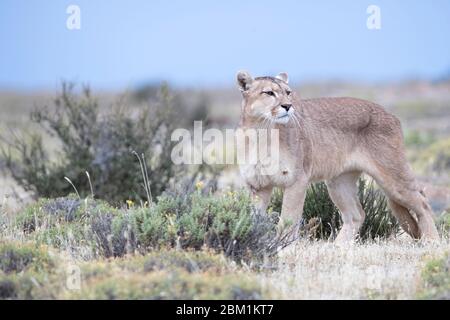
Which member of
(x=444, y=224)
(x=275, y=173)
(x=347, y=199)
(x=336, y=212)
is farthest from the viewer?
(x=336, y=212)

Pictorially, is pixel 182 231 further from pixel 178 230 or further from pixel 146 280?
pixel 146 280

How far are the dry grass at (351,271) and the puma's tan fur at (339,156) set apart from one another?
976 mm

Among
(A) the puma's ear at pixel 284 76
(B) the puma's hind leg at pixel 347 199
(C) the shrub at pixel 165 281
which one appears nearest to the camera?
(C) the shrub at pixel 165 281

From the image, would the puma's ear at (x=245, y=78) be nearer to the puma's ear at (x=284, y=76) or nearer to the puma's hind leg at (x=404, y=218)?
the puma's ear at (x=284, y=76)

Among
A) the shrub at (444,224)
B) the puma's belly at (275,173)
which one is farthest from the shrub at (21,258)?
the shrub at (444,224)

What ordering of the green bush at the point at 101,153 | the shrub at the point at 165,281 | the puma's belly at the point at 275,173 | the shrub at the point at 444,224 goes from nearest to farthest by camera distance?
the shrub at the point at 165,281 → the puma's belly at the point at 275,173 → the shrub at the point at 444,224 → the green bush at the point at 101,153

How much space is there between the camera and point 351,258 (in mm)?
8180

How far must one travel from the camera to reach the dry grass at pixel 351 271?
271 inches

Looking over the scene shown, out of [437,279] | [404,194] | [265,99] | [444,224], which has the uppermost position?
[265,99]

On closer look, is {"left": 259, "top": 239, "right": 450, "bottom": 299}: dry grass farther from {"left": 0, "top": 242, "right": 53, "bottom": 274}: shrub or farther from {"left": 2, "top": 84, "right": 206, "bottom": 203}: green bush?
{"left": 2, "top": 84, "right": 206, "bottom": 203}: green bush

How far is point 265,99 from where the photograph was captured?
965 centimetres

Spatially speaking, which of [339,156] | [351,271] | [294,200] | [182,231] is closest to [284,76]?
[339,156]

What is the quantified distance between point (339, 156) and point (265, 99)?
4.79 feet
